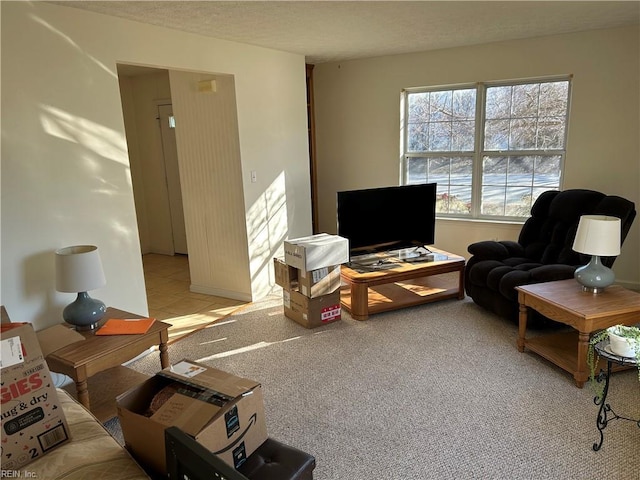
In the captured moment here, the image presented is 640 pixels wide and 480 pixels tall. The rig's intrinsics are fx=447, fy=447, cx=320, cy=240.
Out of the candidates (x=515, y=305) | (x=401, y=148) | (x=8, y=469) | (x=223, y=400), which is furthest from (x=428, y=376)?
(x=401, y=148)

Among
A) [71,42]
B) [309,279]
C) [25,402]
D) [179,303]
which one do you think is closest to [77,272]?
[25,402]

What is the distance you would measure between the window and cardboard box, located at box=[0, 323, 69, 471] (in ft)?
13.7

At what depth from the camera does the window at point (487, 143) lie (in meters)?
4.36

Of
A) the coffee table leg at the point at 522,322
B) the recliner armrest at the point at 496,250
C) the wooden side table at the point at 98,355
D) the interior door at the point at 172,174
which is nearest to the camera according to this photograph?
the wooden side table at the point at 98,355

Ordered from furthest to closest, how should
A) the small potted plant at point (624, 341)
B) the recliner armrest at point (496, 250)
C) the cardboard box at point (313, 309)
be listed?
the recliner armrest at point (496, 250), the cardboard box at point (313, 309), the small potted plant at point (624, 341)

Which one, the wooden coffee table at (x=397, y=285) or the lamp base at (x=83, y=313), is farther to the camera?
the wooden coffee table at (x=397, y=285)

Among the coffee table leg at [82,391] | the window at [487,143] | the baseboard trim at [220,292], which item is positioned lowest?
the baseboard trim at [220,292]

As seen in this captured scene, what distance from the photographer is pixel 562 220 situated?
375 cm

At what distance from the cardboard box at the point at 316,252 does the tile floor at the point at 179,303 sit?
90cm

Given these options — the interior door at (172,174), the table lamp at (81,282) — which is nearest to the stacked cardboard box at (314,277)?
the table lamp at (81,282)

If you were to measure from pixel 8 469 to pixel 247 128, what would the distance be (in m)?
3.06

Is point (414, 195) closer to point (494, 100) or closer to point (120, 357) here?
point (494, 100)

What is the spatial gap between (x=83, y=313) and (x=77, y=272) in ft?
0.76

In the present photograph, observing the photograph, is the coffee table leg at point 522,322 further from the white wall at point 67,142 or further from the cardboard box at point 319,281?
the white wall at point 67,142
